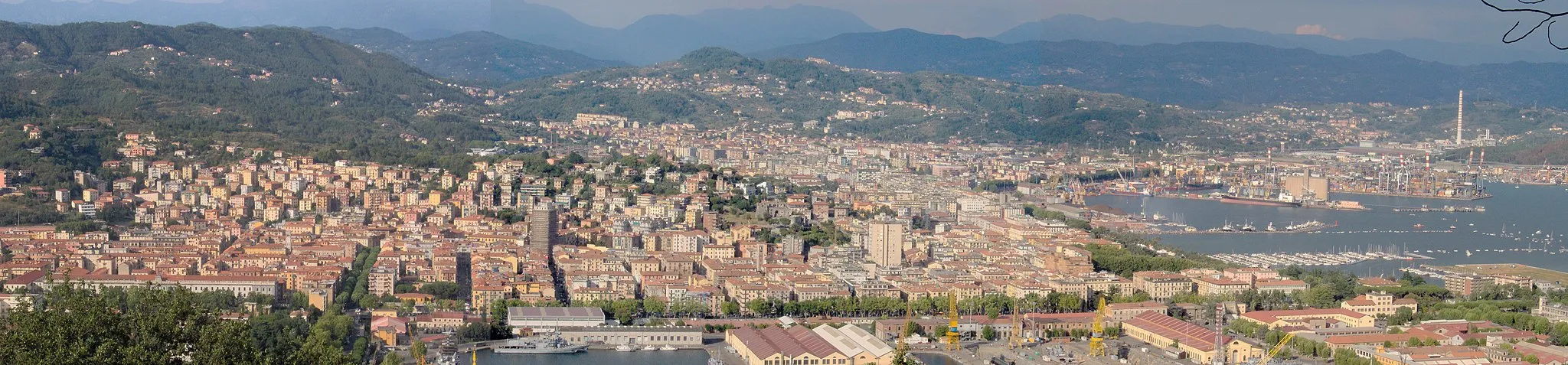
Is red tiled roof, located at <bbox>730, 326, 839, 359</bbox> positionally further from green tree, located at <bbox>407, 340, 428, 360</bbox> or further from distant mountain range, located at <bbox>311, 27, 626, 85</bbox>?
distant mountain range, located at <bbox>311, 27, 626, 85</bbox>

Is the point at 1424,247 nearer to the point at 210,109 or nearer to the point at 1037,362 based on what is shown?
the point at 1037,362

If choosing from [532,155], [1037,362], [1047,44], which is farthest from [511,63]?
[1037,362]

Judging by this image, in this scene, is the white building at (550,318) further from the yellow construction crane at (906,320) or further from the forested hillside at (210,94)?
the forested hillside at (210,94)

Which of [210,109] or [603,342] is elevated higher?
[210,109]

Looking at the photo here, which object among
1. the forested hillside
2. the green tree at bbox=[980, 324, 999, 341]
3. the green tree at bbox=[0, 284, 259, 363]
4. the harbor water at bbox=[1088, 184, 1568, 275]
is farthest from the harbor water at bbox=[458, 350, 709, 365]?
the forested hillside

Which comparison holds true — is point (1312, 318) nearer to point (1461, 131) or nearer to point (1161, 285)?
point (1161, 285)

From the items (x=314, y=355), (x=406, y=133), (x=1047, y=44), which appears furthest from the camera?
(x=1047, y=44)

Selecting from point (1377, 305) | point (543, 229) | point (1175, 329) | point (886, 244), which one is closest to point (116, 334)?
point (1175, 329)
